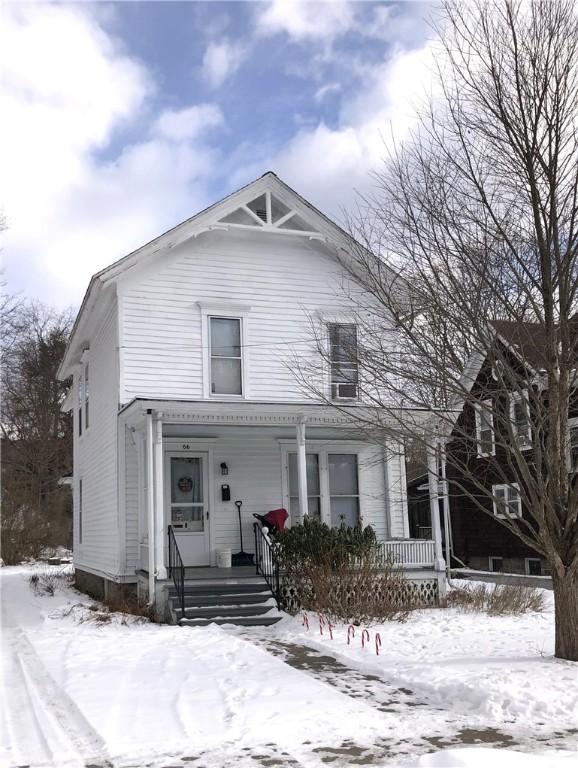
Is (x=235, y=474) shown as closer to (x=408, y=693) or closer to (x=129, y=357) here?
(x=129, y=357)

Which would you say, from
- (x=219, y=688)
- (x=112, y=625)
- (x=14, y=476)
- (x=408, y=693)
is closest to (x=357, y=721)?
(x=408, y=693)

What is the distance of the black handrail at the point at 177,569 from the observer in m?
11.8

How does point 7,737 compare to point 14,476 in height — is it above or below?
below

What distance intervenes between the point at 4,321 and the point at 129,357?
16.7 m

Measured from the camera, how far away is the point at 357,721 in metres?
6.37

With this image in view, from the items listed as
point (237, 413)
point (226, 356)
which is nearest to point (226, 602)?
point (237, 413)

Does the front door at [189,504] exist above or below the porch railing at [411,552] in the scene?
above

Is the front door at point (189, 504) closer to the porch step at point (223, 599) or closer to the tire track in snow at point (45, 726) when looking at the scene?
the porch step at point (223, 599)

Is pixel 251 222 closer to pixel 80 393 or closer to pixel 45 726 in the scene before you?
pixel 80 393

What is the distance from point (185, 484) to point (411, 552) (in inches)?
174

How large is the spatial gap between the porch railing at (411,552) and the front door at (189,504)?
3418 mm

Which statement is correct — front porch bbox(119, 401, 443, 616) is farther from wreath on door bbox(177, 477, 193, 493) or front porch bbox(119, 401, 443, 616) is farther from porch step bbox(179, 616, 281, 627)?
porch step bbox(179, 616, 281, 627)

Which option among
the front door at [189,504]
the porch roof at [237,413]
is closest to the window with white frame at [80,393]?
the front door at [189,504]

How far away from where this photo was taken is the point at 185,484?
1503 centimetres
